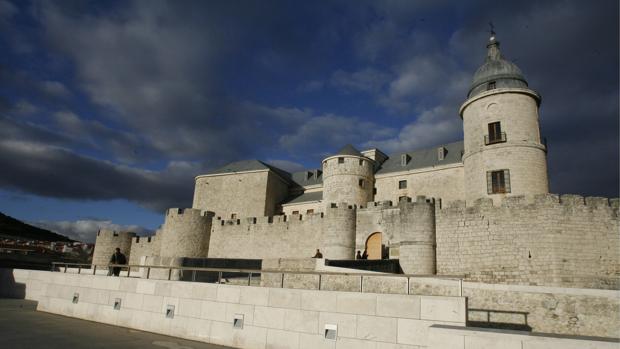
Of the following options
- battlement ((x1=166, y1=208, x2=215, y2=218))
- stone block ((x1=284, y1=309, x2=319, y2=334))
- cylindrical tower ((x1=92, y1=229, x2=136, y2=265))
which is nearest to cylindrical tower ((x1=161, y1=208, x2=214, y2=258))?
A: battlement ((x1=166, y1=208, x2=215, y2=218))

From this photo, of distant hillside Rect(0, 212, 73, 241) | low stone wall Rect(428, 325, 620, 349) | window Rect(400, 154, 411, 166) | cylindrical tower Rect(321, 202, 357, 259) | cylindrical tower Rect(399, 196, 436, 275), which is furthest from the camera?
distant hillside Rect(0, 212, 73, 241)

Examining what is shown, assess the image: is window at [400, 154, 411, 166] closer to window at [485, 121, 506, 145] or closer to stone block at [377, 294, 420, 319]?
window at [485, 121, 506, 145]

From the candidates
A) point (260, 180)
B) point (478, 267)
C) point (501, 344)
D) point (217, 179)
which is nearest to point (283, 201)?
point (260, 180)

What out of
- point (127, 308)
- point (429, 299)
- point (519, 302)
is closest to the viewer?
point (429, 299)

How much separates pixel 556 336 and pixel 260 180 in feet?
99.5

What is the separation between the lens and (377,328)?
7.43 metres

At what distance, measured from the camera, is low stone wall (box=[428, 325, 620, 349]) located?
484 cm

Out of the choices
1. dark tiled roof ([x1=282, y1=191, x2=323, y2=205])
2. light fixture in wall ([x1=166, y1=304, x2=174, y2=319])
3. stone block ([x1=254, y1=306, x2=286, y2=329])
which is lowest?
light fixture in wall ([x1=166, y1=304, x2=174, y2=319])

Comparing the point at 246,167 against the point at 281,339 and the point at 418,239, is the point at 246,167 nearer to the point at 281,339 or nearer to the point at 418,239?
the point at 418,239

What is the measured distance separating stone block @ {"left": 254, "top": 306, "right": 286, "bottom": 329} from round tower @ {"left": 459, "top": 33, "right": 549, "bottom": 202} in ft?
46.4

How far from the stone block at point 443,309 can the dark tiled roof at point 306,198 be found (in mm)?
25598

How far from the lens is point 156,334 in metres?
9.97

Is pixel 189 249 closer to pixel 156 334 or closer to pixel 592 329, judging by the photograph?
pixel 156 334

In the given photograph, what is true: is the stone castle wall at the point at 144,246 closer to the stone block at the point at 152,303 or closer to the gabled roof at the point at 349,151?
the gabled roof at the point at 349,151
